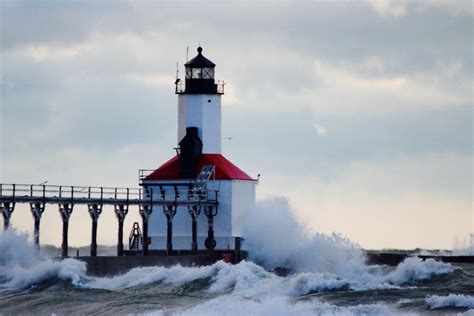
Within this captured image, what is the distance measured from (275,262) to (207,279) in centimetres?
1159

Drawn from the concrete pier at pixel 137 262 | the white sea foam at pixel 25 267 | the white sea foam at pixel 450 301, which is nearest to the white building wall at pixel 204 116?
the concrete pier at pixel 137 262

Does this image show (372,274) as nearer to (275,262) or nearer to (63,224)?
(275,262)

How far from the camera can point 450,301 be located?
4712cm

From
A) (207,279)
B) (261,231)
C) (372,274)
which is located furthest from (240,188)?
(207,279)

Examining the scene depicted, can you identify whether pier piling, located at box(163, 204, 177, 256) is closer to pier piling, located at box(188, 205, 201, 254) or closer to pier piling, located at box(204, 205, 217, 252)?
pier piling, located at box(188, 205, 201, 254)

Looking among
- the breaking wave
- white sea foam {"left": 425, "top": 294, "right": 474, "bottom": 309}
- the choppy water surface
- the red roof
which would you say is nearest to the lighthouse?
the red roof

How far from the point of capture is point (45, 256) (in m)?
59.8

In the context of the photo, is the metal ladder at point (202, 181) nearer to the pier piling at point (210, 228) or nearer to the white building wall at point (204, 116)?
the pier piling at point (210, 228)

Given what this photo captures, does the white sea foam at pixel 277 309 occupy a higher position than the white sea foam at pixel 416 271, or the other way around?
the white sea foam at pixel 416 271

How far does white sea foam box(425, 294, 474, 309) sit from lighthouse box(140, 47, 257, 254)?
20483mm

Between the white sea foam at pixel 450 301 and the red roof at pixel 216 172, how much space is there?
21.6 meters

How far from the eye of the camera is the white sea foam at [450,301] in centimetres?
4681

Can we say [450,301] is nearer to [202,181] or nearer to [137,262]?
[137,262]

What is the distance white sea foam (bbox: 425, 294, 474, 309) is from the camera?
46.8m
